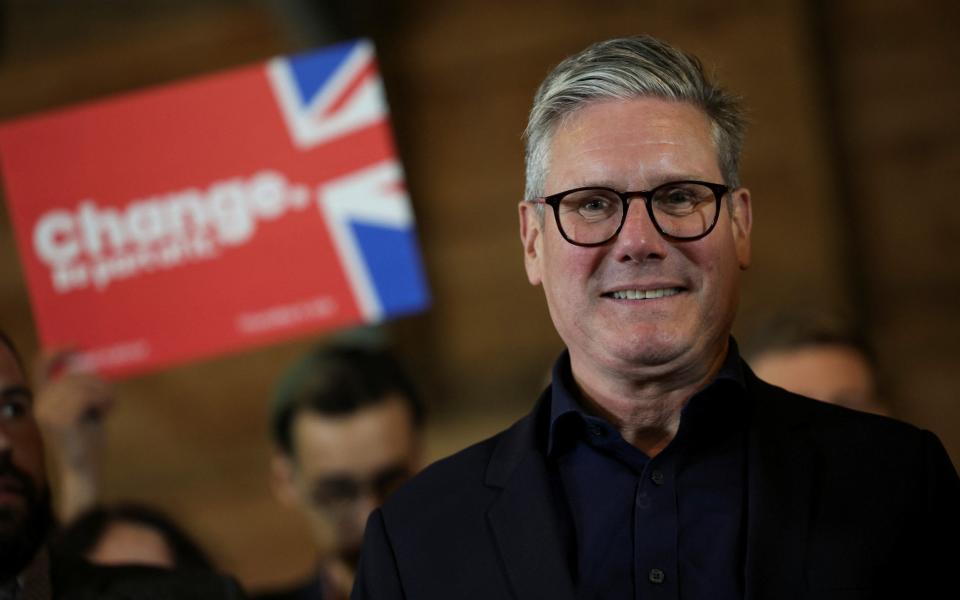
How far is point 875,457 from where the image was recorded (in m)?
1.13

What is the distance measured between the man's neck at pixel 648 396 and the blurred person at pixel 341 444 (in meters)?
1.27

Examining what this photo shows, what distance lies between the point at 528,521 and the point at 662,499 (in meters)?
0.13

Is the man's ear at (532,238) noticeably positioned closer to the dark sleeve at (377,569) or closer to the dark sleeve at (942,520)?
the dark sleeve at (377,569)

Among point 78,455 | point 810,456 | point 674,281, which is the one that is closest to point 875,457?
point 810,456

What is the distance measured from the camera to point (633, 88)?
3.79 ft

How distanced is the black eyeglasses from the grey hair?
0.06 metres

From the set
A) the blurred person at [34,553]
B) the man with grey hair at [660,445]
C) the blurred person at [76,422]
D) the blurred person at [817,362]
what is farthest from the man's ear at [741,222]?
the blurred person at [76,422]

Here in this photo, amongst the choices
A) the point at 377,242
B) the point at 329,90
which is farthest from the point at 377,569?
the point at 329,90

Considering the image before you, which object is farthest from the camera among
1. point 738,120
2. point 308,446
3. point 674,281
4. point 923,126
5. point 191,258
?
point 923,126

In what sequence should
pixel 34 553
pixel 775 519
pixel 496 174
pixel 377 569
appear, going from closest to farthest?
pixel 775 519 < pixel 377 569 < pixel 34 553 < pixel 496 174

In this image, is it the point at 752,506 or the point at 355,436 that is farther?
the point at 355,436

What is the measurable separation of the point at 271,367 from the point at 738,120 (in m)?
3.66

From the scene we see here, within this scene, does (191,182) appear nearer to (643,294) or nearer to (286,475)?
(286,475)

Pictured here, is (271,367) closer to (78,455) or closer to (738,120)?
(78,455)
